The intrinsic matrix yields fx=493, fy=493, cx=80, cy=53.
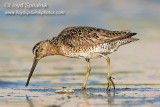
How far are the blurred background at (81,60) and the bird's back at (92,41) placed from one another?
0.84 m

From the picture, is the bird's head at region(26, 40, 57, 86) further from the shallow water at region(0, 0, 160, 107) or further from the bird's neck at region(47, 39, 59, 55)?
the shallow water at region(0, 0, 160, 107)

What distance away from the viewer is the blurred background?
12312 millimetres

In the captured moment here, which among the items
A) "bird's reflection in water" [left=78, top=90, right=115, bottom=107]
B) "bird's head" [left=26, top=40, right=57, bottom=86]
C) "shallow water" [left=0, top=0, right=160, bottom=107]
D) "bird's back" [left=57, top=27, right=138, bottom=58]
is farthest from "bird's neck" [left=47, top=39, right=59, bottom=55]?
"bird's reflection in water" [left=78, top=90, right=115, bottom=107]

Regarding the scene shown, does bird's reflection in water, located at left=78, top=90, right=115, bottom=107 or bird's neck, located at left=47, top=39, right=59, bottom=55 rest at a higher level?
bird's neck, located at left=47, top=39, right=59, bottom=55

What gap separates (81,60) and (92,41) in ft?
13.3

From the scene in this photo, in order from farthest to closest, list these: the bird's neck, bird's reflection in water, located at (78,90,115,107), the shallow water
Answer: 1. the bird's neck
2. the shallow water
3. bird's reflection in water, located at (78,90,115,107)

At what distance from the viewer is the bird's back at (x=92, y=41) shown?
11.1 metres

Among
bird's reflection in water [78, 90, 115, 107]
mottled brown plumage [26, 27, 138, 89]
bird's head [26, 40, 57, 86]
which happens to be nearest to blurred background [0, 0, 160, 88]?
bird's head [26, 40, 57, 86]

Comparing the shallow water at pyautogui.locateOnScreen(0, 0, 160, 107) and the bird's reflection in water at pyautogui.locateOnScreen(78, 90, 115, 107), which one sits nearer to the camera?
the bird's reflection in water at pyautogui.locateOnScreen(78, 90, 115, 107)

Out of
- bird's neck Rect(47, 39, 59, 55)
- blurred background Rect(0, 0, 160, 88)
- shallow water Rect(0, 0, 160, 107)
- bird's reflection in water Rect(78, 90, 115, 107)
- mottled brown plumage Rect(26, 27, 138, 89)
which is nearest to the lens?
bird's reflection in water Rect(78, 90, 115, 107)

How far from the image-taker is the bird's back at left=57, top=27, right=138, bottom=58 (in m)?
11.1

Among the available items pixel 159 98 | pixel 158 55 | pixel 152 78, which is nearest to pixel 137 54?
pixel 158 55

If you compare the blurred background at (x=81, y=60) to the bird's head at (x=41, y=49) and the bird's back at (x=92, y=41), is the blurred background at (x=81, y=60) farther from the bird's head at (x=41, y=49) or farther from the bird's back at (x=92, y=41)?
the bird's back at (x=92, y=41)

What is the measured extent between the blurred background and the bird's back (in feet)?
2.75
